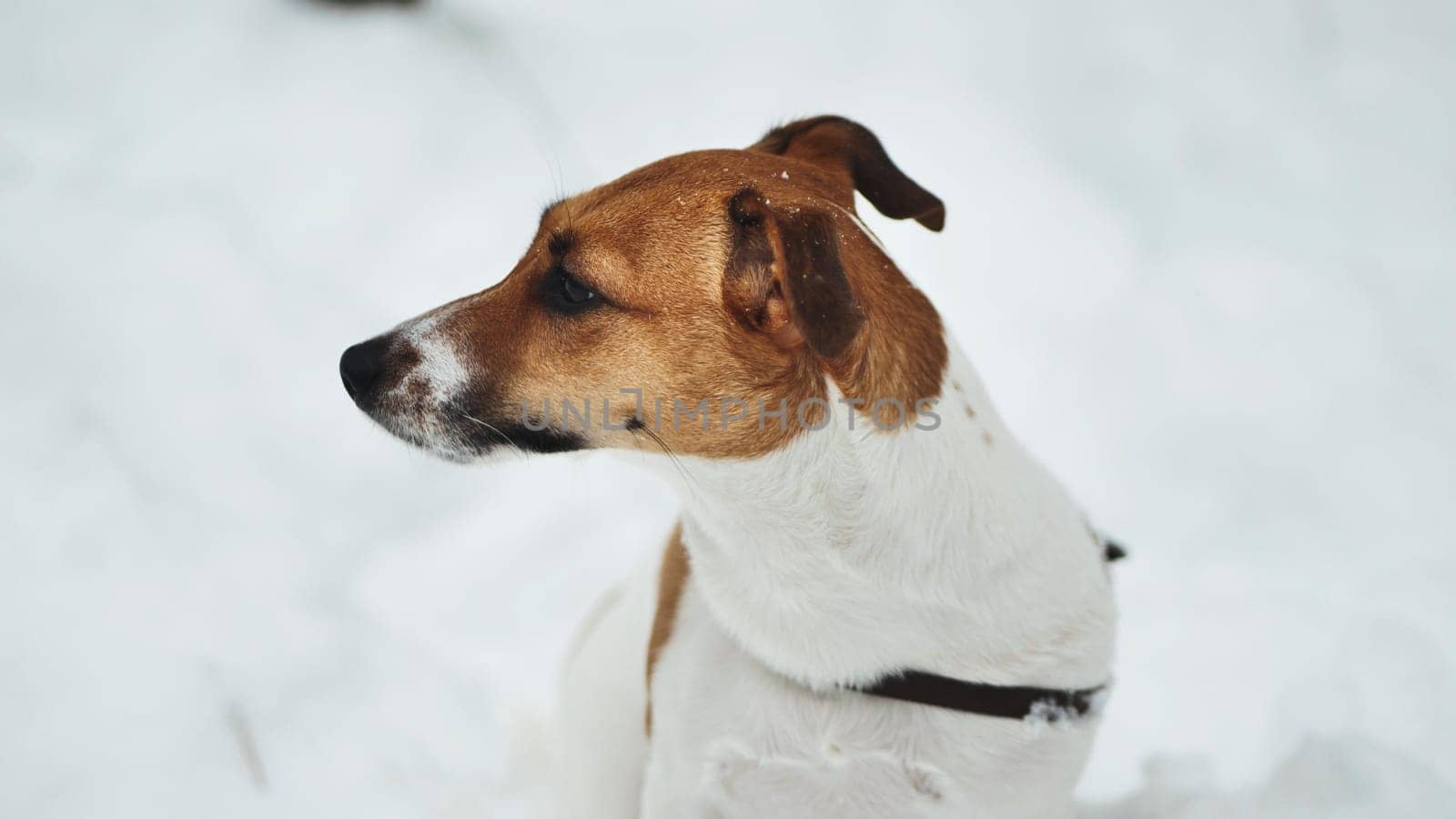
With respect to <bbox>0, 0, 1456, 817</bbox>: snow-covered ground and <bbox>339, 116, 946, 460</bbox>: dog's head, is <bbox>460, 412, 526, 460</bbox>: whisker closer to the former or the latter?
<bbox>339, 116, 946, 460</bbox>: dog's head

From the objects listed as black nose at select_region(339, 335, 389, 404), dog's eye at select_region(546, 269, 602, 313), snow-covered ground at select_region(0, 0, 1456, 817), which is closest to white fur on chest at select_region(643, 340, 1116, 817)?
dog's eye at select_region(546, 269, 602, 313)

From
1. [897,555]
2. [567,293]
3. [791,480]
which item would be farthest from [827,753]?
[567,293]

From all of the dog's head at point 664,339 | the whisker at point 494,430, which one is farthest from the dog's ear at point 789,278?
the whisker at point 494,430

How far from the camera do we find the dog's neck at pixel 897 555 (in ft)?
6.63

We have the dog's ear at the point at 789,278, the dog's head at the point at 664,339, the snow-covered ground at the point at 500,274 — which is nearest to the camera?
the dog's ear at the point at 789,278

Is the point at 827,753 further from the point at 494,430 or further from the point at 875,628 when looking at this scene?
the point at 494,430

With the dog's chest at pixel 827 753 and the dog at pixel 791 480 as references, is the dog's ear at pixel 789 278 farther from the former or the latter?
the dog's chest at pixel 827 753

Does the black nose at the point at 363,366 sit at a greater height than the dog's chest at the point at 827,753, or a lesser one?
greater

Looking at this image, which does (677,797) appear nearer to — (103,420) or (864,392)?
(864,392)

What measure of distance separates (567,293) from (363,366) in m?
0.42

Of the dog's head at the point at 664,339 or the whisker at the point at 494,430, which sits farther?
the whisker at the point at 494,430

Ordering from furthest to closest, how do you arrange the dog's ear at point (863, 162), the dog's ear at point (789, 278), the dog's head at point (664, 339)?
1. the dog's ear at point (863, 162)
2. the dog's head at point (664, 339)
3. the dog's ear at point (789, 278)

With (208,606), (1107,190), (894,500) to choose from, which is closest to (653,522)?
(208,606)

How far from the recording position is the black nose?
2.13 m
